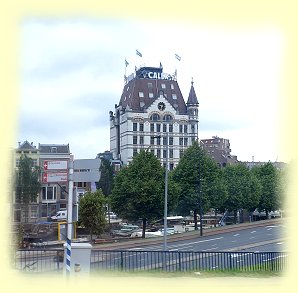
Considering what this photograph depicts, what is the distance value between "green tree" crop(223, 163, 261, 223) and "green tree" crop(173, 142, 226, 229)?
8.39 feet

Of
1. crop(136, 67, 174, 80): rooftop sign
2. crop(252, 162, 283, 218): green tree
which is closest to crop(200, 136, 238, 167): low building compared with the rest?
crop(136, 67, 174, 80): rooftop sign

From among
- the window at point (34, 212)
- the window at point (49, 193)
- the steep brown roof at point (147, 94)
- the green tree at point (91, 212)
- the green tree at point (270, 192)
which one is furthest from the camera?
the steep brown roof at point (147, 94)

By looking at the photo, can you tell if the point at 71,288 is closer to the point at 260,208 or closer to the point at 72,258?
the point at 72,258

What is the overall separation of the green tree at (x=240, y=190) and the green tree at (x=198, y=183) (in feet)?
8.39

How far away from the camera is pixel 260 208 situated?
39.7 metres

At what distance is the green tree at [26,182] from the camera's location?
32.3m

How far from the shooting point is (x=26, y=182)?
33.6 m

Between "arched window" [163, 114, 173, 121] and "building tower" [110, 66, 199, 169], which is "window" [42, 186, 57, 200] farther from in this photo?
"arched window" [163, 114, 173, 121]

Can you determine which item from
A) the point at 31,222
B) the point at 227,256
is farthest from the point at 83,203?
the point at 227,256

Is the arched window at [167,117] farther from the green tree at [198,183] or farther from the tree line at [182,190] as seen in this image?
the green tree at [198,183]

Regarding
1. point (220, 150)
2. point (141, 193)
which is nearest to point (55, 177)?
point (141, 193)

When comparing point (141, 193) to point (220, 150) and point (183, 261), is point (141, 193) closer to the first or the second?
point (183, 261)

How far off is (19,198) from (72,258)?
27578 millimetres

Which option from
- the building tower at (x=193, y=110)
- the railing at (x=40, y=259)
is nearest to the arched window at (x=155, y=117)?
the building tower at (x=193, y=110)
